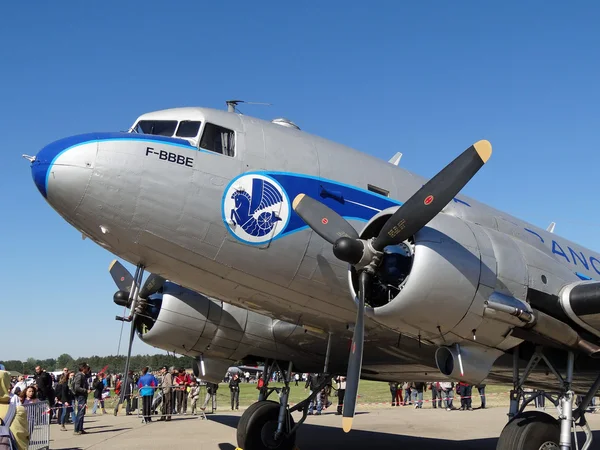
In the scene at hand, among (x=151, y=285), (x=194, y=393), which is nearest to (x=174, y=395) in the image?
(x=194, y=393)

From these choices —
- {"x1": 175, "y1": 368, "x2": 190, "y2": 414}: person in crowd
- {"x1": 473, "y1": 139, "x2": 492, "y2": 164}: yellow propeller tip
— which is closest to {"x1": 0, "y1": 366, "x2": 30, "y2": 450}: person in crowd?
{"x1": 473, "y1": 139, "x2": 492, "y2": 164}: yellow propeller tip

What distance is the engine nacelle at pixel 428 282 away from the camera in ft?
24.7

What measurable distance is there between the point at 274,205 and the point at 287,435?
17.3 ft

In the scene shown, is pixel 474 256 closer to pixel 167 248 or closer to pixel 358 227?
pixel 358 227

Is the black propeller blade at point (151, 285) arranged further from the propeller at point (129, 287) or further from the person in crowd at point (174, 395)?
the person in crowd at point (174, 395)

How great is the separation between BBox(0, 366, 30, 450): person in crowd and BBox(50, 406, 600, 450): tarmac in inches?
300

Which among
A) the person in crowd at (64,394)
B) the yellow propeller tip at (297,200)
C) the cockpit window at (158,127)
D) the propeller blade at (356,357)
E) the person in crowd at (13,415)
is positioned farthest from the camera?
the person in crowd at (64,394)

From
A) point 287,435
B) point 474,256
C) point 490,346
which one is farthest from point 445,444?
point 474,256

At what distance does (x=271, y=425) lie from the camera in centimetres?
1161

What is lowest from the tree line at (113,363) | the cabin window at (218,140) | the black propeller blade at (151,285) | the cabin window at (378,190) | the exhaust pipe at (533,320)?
the tree line at (113,363)

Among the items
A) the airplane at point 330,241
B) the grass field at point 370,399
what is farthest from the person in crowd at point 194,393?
the airplane at point 330,241

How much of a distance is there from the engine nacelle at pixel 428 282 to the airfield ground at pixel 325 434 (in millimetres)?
6299

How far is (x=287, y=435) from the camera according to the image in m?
11.4

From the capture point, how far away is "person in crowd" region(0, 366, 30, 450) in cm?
538
